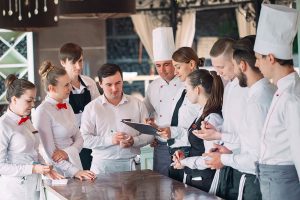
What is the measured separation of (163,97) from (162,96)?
15mm

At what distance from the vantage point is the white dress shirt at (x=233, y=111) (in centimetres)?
344

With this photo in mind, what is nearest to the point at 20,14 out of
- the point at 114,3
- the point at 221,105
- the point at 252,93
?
the point at 114,3

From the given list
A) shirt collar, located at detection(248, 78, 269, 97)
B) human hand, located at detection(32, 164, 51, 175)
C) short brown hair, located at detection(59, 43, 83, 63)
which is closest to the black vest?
short brown hair, located at detection(59, 43, 83, 63)

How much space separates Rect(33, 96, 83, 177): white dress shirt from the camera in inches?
161

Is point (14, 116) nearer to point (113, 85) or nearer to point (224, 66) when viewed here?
point (113, 85)

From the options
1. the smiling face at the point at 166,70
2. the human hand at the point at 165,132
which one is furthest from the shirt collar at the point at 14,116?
the smiling face at the point at 166,70

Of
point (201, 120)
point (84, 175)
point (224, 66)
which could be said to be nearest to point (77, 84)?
point (84, 175)

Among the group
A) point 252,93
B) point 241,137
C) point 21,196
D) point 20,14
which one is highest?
point 20,14

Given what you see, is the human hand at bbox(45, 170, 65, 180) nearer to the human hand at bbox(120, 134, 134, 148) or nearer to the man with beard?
the human hand at bbox(120, 134, 134, 148)

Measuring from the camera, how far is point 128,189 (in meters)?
3.58

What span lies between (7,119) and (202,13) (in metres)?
6.44

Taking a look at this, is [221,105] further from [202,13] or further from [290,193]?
[202,13]

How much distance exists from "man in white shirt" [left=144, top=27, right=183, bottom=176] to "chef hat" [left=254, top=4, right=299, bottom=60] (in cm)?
144

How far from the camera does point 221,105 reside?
12.3ft
